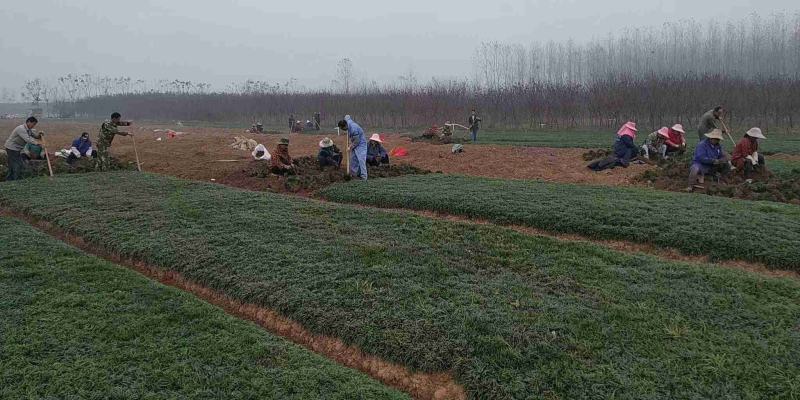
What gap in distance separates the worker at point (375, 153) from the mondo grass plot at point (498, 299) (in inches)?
201

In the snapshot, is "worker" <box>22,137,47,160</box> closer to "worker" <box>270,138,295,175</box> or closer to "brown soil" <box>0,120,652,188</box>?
"brown soil" <box>0,120,652,188</box>

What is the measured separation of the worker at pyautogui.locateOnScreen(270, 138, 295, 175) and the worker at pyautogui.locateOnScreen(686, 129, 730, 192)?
8200 mm

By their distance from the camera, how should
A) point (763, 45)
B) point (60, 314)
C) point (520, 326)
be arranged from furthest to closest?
1. point (763, 45)
2. point (60, 314)
3. point (520, 326)

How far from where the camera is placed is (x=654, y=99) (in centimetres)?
2720

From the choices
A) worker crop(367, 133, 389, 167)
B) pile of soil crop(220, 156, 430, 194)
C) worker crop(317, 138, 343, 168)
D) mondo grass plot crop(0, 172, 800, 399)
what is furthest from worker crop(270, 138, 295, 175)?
mondo grass plot crop(0, 172, 800, 399)

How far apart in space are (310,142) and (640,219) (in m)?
16.4

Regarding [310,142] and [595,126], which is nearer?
[310,142]

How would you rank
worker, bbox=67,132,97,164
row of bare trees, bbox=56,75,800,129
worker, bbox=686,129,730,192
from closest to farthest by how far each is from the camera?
worker, bbox=686,129,730,192 < worker, bbox=67,132,97,164 < row of bare trees, bbox=56,75,800,129

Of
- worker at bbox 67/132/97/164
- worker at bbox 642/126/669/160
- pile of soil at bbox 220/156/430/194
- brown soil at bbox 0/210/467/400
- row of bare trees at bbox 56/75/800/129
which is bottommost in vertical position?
brown soil at bbox 0/210/467/400

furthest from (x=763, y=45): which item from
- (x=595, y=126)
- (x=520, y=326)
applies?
(x=520, y=326)

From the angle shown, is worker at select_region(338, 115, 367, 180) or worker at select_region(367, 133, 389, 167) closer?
worker at select_region(338, 115, 367, 180)

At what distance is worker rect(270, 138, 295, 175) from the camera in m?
12.6

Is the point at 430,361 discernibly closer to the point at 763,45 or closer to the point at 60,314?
the point at 60,314

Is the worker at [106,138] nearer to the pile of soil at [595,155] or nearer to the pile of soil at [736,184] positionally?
the pile of soil at [595,155]
